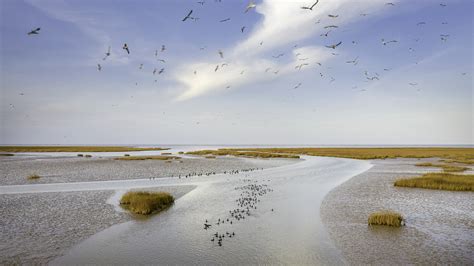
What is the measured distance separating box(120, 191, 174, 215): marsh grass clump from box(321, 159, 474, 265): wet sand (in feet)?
34.5

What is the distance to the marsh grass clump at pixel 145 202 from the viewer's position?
61.8ft

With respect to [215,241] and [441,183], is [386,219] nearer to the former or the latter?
[215,241]

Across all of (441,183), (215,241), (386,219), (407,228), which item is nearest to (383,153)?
(441,183)

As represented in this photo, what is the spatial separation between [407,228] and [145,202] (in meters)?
15.3

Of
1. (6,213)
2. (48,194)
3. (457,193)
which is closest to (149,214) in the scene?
(6,213)

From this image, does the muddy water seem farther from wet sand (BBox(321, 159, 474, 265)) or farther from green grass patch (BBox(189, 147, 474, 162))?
green grass patch (BBox(189, 147, 474, 162))

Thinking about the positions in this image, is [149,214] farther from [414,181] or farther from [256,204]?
[414,181]

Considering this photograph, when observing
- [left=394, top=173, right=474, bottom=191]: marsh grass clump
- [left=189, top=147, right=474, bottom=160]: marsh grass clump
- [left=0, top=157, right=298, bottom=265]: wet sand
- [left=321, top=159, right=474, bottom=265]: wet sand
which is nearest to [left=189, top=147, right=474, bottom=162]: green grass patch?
[left=189, top=147, right=474, bottom=160]: marsh grass clump

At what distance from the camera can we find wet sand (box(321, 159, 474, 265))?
11.6 metres

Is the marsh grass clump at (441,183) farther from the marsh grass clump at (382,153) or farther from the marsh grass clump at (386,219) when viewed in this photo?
the marsh grass clump at (382,153)

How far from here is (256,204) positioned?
21062 mm

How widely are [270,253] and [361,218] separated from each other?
7.82 m

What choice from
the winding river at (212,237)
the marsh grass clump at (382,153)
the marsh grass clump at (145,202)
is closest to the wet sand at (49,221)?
the marsh grass clump at (145,202)

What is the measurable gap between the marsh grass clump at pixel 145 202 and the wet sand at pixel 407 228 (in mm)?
10528
